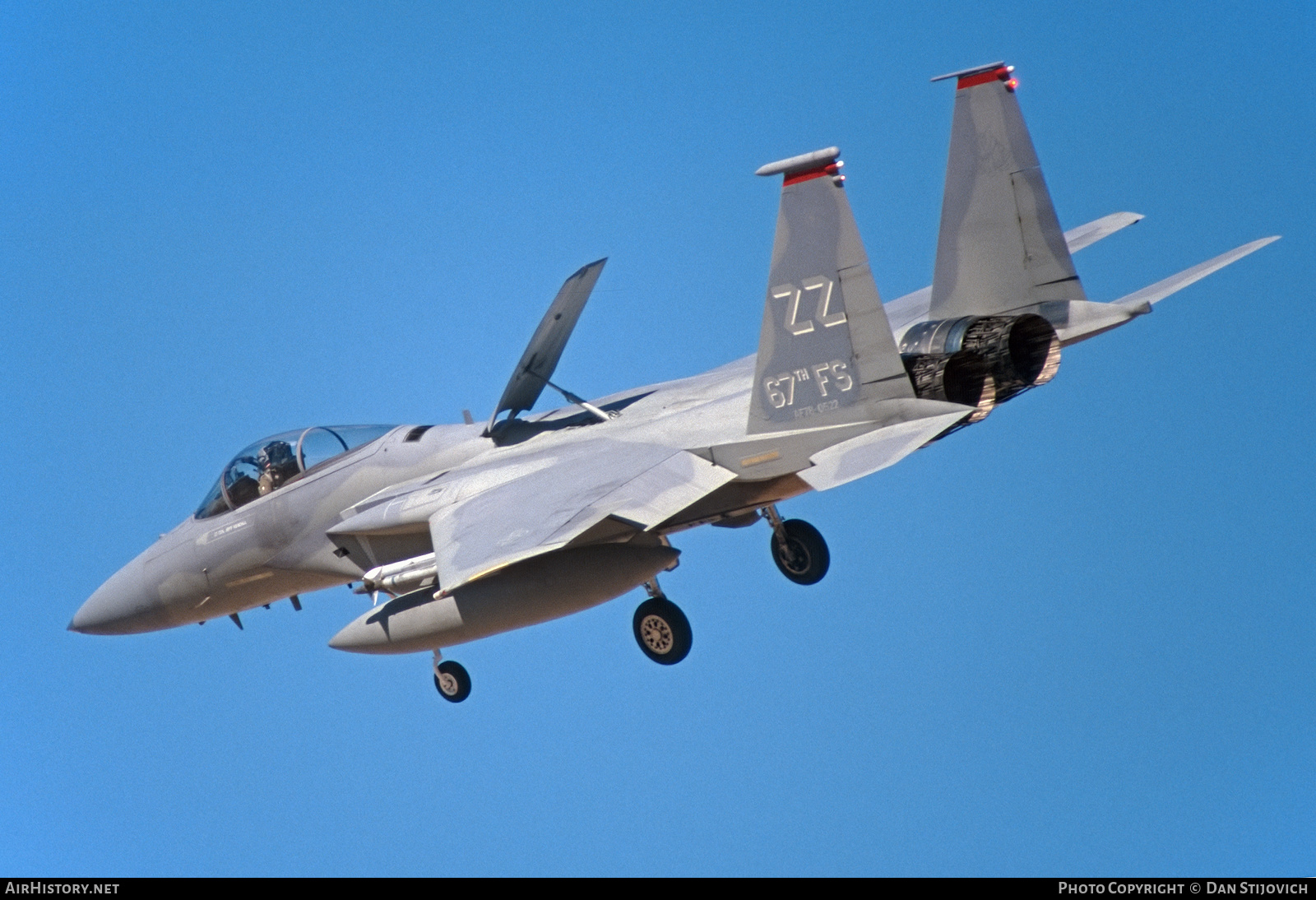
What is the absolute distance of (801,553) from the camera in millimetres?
17094

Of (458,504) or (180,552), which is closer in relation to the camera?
(458,504)

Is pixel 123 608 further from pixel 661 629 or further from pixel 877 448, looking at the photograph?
pixel 877 448

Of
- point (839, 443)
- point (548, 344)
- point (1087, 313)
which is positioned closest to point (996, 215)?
point (1087, 313)

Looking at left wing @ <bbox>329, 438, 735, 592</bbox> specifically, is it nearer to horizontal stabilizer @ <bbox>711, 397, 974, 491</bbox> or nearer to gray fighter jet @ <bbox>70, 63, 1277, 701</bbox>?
gray fighter jet @ <bbox>70, 63, 1277, 701</bbox>

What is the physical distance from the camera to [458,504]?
15.7 metres

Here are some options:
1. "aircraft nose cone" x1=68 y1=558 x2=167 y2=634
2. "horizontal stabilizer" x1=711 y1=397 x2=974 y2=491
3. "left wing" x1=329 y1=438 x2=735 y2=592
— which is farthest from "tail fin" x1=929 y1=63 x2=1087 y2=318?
"aircraft nose cone" x1=68 y1=558 x2=167 y2=634

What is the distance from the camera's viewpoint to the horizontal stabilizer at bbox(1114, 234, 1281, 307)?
639 inches

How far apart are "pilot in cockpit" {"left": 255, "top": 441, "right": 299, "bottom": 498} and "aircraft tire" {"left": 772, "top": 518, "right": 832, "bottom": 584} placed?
510cm

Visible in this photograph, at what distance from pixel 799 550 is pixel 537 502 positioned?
133 inches

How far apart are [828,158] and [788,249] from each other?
32.3 inches

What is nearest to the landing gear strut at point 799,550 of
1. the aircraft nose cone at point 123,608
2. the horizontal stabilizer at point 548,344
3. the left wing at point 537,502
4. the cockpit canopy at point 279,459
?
the left wing at point 537,502
